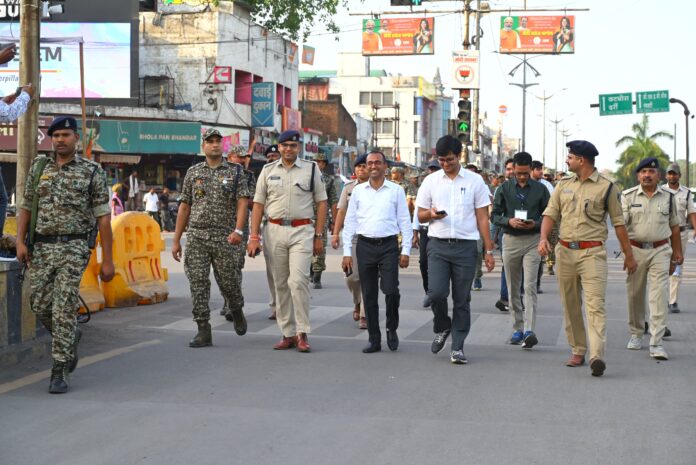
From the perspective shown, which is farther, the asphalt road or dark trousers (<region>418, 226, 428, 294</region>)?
dark trousers (<region>418, 226, 428, 294</region>)

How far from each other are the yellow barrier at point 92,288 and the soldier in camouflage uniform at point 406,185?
5.50 meters

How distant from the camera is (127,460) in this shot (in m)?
5.33

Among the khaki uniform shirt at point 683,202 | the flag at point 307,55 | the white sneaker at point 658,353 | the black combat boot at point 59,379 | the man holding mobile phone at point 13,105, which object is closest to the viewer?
the black combat boot at point 59,379

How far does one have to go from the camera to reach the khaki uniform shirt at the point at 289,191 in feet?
30.2

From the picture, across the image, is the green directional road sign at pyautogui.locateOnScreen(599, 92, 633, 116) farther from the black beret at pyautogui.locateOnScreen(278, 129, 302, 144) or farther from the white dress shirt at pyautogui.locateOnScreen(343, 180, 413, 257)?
the black beret at pyautogui.locateOnScreen(278, 129, 302, 144)

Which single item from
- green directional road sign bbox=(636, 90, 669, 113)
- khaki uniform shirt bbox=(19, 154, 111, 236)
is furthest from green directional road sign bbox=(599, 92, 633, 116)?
khaki uniform shirt bbox=(19, 154, 111, 236)

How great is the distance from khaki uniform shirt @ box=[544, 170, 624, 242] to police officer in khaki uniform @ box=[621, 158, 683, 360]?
4.58 ft

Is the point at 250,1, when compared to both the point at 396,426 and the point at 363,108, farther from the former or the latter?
the point at 363,108

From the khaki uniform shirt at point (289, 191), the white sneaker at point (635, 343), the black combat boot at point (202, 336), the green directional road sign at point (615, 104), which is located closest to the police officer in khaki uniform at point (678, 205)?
the white sneaker at point (635, 343)

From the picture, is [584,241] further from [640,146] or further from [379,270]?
[640,146]

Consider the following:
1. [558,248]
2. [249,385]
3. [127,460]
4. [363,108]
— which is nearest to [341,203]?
[558,248]

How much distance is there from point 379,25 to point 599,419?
35066mm

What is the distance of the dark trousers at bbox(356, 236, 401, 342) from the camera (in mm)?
9266

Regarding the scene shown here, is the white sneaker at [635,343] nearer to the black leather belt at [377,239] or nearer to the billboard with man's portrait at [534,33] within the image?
the black leather belt at [377,239]
